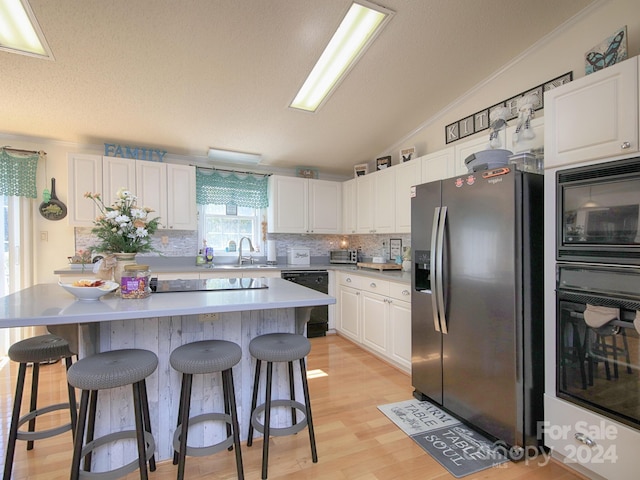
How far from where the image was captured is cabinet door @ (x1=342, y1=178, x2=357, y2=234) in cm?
446

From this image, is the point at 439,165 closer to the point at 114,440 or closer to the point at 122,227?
the point at 122,227

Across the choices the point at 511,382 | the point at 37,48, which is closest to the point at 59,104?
the point at 37,48

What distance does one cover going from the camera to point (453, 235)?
217cm

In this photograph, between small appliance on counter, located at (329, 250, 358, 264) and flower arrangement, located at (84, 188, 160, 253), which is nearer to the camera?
flower arrangement, located at (84, 188, 160, 253)

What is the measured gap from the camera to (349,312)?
3906 mm

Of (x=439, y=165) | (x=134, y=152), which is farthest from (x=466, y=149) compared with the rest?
(x=134, y=152)

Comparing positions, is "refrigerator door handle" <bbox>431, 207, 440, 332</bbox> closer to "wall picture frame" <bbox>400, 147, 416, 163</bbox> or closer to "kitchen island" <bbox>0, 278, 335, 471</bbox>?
"kitchen island" <bbox>0, 278, 335, 471</bbox>

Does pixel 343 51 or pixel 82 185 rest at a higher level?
pixel 343 51

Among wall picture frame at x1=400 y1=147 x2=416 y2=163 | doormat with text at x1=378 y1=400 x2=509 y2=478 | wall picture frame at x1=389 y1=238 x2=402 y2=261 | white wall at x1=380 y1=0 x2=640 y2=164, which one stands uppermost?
white wall at x1=380 y1=0 x2=640 y2=164

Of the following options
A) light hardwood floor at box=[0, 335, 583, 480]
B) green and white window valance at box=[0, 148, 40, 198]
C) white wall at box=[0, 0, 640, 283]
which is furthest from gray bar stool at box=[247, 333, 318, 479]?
green and white window valance at box=[0, 148, 40, 198]

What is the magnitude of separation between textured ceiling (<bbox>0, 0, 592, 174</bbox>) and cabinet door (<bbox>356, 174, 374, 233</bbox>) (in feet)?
2.20

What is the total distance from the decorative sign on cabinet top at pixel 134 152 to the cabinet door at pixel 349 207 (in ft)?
8.14

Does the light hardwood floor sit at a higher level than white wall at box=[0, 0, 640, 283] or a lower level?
lower

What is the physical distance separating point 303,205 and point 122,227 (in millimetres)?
2901
